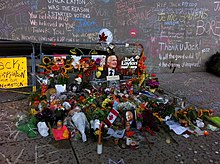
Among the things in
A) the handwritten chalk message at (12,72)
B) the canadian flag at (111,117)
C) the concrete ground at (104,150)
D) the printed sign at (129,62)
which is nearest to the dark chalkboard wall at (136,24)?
the handwritten chalk message at (12,72)

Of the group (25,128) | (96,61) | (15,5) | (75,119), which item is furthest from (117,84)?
(15,5)

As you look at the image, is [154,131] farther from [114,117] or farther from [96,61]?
[96,61]

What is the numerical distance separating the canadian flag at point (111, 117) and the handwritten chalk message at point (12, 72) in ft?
5.85

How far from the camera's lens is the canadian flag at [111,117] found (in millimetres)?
3398

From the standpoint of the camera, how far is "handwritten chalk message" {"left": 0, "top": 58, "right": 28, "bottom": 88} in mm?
4113

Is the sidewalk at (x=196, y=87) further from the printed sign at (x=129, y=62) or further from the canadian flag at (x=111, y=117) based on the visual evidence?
the canadian flag at (x=111, y=117)

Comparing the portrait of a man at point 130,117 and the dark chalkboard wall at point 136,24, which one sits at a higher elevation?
the dark chalkboard wall at point 136,24

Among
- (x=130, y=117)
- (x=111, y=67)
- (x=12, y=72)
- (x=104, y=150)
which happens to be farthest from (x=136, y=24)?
(x=104, y=150)

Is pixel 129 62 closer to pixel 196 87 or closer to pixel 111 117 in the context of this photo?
pixel 111 117

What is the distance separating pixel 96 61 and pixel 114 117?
4.54 ft

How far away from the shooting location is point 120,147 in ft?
9.91

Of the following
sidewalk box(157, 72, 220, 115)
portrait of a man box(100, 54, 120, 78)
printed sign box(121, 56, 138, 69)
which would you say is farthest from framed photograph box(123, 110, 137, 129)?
sidewalk box(157, 72, 220, 115)

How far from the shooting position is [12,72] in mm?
4176

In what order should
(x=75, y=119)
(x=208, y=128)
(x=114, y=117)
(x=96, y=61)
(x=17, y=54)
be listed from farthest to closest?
1. (x=17, y=54)
2. (x=96, y=61)
3. (x=208, y=128)
4. (x=114, y=117)
5. (x=75, y=119)
